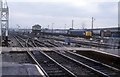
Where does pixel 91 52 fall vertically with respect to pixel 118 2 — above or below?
below

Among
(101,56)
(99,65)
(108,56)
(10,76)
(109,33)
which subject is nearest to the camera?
(10,76)

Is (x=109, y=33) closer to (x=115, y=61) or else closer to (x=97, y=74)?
(x=115, y=61)

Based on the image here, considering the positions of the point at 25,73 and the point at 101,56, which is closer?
the point at 25,73

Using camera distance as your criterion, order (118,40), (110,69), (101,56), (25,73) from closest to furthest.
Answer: (25,73) → (110,69) → (101,56) → (118,40)

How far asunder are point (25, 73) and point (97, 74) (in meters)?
3.19

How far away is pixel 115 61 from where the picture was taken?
56.2 feet

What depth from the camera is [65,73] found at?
40.4 feet

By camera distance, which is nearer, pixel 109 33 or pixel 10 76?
pixel 10 76

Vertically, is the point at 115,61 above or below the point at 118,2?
below

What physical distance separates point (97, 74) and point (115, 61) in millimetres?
5325

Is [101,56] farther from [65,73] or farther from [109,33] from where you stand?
[109,33]

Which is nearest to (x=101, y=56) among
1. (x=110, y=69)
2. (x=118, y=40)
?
(x=110, y=69)

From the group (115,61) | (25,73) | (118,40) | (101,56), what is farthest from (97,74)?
(118,40)

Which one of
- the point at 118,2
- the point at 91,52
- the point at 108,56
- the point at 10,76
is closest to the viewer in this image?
the point at 10,76
